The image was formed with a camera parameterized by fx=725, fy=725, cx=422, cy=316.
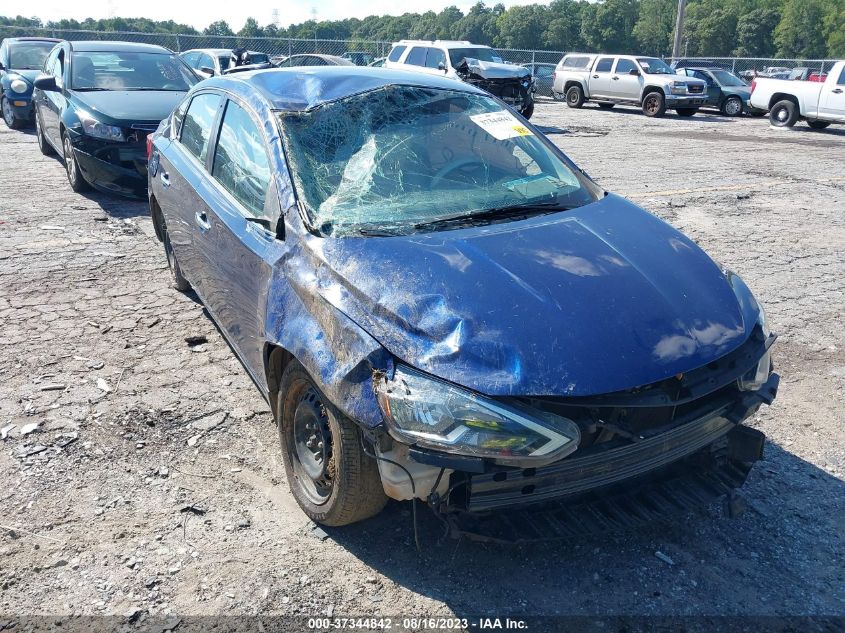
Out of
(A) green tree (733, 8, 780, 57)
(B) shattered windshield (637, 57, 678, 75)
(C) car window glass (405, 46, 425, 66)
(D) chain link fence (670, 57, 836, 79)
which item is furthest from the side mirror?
(A) green tree (733, 8, 780, 57)

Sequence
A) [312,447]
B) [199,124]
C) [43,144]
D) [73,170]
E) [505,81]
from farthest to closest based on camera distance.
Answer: [505,81], [43,144], [73,170], [199,124], [312,447]

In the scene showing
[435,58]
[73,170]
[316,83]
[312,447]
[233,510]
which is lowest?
[233,510]

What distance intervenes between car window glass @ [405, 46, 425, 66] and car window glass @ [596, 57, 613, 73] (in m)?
6.65

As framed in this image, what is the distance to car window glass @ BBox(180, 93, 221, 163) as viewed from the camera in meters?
4.41

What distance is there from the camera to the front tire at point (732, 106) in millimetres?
22969

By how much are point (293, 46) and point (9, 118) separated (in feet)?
63.2

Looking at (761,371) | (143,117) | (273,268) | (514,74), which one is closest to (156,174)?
(273,268)

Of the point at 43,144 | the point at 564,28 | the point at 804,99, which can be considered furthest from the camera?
the point at 564,28

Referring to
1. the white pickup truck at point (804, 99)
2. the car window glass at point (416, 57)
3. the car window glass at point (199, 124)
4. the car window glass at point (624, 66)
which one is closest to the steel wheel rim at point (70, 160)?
the car window glass at point (199, 124)

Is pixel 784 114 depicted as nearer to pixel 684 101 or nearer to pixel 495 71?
pixel 684 101

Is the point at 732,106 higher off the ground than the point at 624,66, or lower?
lower

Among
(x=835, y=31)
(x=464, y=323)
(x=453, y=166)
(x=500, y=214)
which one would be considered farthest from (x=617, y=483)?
(x=835, y=31)

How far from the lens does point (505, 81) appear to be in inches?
725

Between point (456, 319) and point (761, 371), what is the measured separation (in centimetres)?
132
